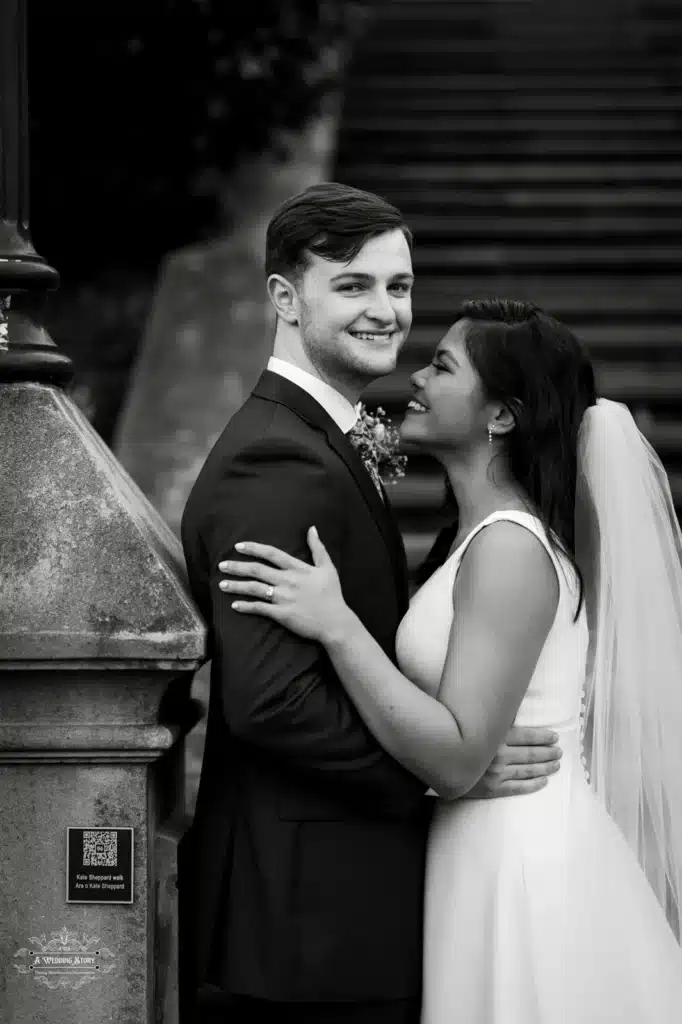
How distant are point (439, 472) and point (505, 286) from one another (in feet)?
5.57

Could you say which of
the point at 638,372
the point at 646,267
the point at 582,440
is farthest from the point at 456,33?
the point at 582,440

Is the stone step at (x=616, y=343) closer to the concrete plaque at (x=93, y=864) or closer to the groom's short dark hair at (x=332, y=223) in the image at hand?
the groom's short dark hair at (x=332, y=223)

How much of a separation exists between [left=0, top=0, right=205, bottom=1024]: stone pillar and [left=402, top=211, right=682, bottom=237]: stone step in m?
5.66

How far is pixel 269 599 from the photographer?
1.97 metres

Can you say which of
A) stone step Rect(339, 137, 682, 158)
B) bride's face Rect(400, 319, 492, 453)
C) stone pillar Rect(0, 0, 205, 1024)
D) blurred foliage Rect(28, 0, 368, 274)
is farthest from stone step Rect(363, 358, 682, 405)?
stone pillar Rect(0, 0, 205, 1024)

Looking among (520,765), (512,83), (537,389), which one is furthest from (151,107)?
(520,765)

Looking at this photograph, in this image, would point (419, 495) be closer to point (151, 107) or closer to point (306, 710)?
point (151, 107)

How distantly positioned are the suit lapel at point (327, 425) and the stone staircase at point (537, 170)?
294 cm

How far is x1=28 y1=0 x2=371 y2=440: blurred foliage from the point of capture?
6.25m

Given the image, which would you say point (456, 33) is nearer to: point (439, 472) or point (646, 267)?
point (646, 267)

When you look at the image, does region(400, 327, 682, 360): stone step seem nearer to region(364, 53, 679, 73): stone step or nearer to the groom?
region(364, 53, 679, 73): stone step

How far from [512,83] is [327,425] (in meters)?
8.06

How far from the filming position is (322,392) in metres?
2.24

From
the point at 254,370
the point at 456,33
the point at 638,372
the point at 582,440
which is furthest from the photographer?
the point at 456,33
